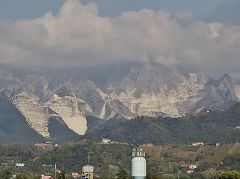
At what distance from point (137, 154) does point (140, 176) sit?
5516 mm

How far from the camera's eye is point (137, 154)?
138125 millimetres

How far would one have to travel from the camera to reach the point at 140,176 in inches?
5374
